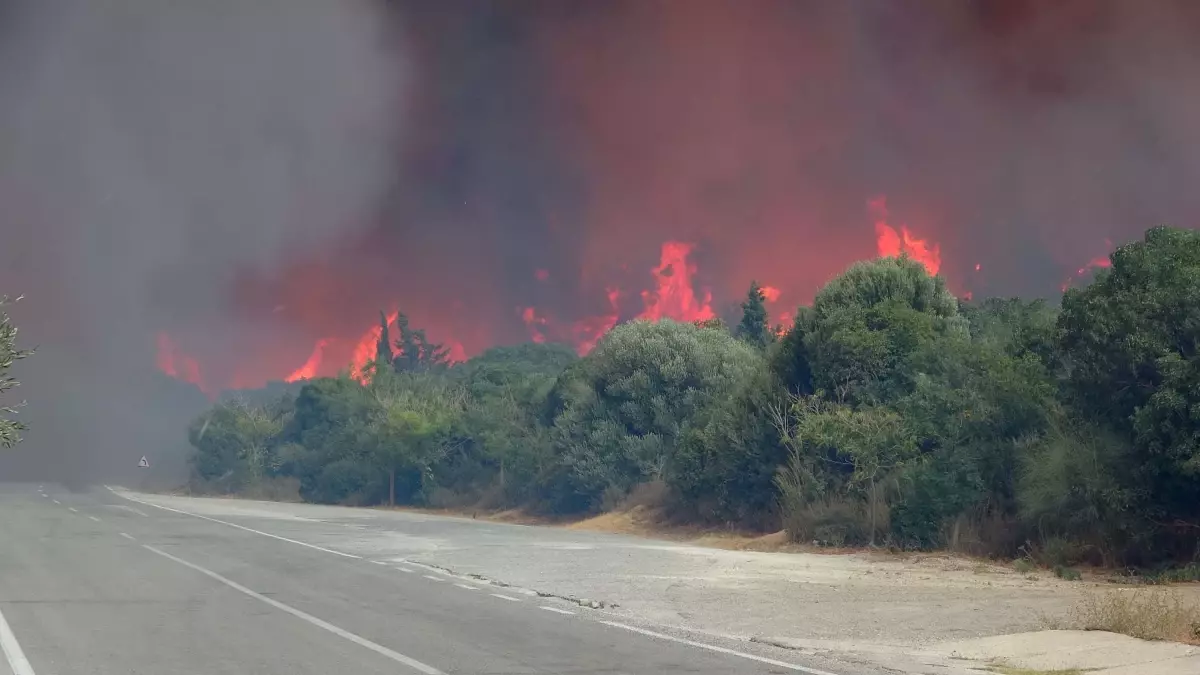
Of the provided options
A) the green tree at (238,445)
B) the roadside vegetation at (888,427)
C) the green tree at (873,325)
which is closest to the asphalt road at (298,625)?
the roadside vegetation at (888,427)

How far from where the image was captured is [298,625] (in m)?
14.0

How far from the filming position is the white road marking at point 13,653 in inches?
429

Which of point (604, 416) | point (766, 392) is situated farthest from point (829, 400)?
point (604, 416)

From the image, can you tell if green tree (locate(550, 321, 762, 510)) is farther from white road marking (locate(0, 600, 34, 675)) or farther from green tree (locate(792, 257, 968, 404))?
white road marking (locate(0, 600, 34, 675))

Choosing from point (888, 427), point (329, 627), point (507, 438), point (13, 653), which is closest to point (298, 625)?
point (329, 627)

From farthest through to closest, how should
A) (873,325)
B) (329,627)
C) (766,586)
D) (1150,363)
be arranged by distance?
(873,325)
(1150,363)
(766,586)
(329,627)

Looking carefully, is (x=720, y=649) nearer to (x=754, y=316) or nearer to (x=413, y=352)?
(x=754, y=316)

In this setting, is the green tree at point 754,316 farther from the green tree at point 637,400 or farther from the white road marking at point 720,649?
the white road marking at point 720,649

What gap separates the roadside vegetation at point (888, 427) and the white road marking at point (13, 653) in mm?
16725

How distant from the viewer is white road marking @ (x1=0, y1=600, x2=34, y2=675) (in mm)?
10906

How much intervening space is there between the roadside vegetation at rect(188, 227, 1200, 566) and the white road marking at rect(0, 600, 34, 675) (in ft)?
54.9

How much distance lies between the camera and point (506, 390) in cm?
6488

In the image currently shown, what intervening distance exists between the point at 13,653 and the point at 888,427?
70.3ft

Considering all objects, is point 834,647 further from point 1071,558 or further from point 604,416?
point 604,416
